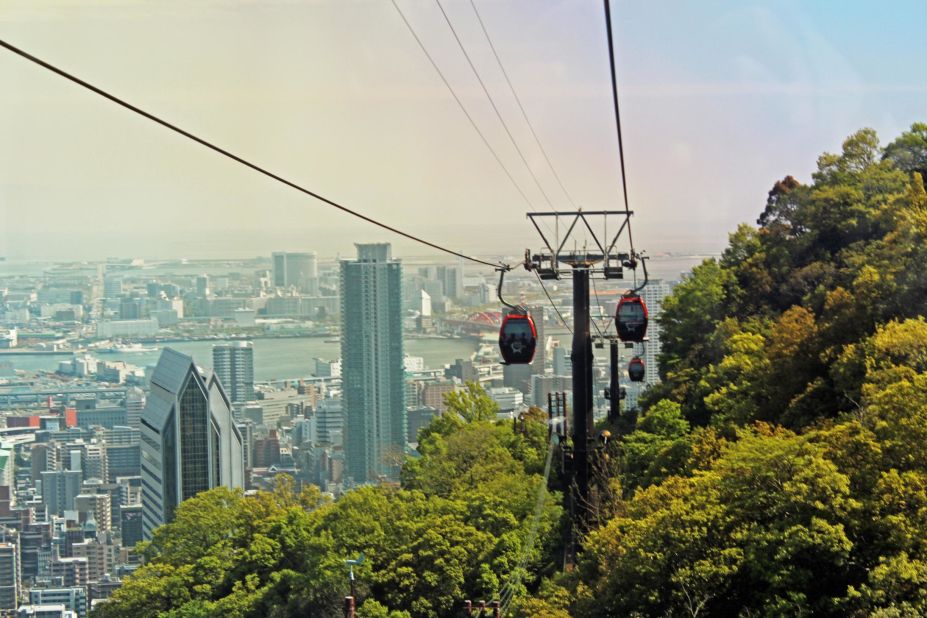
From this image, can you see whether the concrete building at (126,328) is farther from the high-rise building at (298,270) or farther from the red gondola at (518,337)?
the red gondola at (518,337)

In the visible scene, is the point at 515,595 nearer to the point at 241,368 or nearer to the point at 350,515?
the point at 350,515

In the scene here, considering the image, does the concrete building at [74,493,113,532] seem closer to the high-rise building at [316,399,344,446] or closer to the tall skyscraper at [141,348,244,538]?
the tall skyscraper at [141,348,244,538]

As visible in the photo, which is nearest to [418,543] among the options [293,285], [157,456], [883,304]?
[883,304]

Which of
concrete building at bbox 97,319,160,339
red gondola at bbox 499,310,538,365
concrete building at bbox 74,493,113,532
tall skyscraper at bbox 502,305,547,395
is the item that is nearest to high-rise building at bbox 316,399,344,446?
tall skyscraper at bbox 502,305,547,395

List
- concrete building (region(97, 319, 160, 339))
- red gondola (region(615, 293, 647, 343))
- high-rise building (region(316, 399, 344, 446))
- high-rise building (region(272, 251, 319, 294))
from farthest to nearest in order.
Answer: high-rise building (region(272, 251, 319, 294)) → concrete building (region(97, 319, 160, 339)) → high-rise building (region(316, 399, 344, 446)) → red gondola (region(615, 293, 647, 343))

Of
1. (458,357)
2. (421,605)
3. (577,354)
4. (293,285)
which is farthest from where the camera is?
(293,285)
